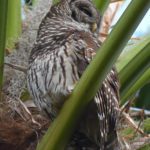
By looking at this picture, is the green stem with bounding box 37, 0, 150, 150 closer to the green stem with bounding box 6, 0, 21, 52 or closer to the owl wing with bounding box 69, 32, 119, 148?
the owl wing with bounding box 69, 32, 119, 148

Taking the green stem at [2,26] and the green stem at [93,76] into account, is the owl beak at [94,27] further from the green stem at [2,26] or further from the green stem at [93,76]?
the green stem at [93,76]

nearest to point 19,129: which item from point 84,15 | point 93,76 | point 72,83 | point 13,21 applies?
point 72,83

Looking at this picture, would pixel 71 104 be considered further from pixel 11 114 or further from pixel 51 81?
pixel 11 114

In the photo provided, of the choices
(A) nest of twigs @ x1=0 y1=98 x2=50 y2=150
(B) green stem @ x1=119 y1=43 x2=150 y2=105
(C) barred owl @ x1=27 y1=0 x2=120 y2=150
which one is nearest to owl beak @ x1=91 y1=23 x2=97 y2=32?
(C) barred owl @ x1=27 y1=0 x2=120 y2=150

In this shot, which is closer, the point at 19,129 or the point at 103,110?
the point at 103,110

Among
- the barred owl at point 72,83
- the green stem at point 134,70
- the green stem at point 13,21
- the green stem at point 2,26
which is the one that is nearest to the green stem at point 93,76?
the barred owl at point 72,83

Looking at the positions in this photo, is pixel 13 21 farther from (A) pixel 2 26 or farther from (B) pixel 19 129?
(B) pixel 19 129

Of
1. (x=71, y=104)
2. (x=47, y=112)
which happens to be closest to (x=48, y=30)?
(x=47, y=112)
